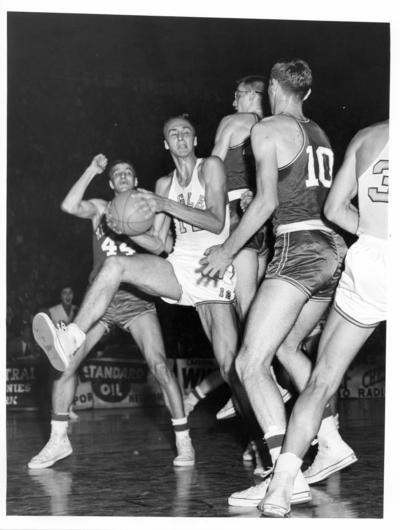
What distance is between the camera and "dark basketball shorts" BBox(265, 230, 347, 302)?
477 cm

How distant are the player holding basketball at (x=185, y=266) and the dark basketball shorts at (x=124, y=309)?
20.0 inches

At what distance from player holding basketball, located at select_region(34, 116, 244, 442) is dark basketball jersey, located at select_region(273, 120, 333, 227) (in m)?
0.91

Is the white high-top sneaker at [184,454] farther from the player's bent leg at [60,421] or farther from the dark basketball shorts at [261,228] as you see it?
the dark basketball shorts at [261,228]

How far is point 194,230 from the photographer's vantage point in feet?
20.1

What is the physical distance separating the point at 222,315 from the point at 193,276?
0.36 meters

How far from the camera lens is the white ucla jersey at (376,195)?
4461 millimetres

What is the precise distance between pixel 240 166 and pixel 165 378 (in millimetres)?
1792

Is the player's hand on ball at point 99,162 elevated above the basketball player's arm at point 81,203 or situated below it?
above

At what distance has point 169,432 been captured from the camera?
337 inches

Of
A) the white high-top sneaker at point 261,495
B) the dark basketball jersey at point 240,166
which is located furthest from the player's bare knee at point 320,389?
the dark basketball jersey at point 240,166

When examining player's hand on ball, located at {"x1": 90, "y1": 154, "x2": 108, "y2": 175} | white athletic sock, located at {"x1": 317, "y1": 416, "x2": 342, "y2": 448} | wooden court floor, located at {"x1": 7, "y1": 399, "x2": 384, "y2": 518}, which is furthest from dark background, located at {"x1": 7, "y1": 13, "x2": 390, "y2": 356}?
white athletic sock, located at {"x1": 317, "y1": 416, "x2": 342, "y2": 448}

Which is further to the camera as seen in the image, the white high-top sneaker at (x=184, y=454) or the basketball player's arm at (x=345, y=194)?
the white high-top sneaker at (x=184, y=454)

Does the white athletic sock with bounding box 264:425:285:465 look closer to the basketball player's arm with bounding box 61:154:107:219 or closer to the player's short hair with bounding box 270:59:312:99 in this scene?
the player's short hair with bounding box 270:59:312:99

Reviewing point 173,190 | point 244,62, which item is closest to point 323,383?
point 173,190
